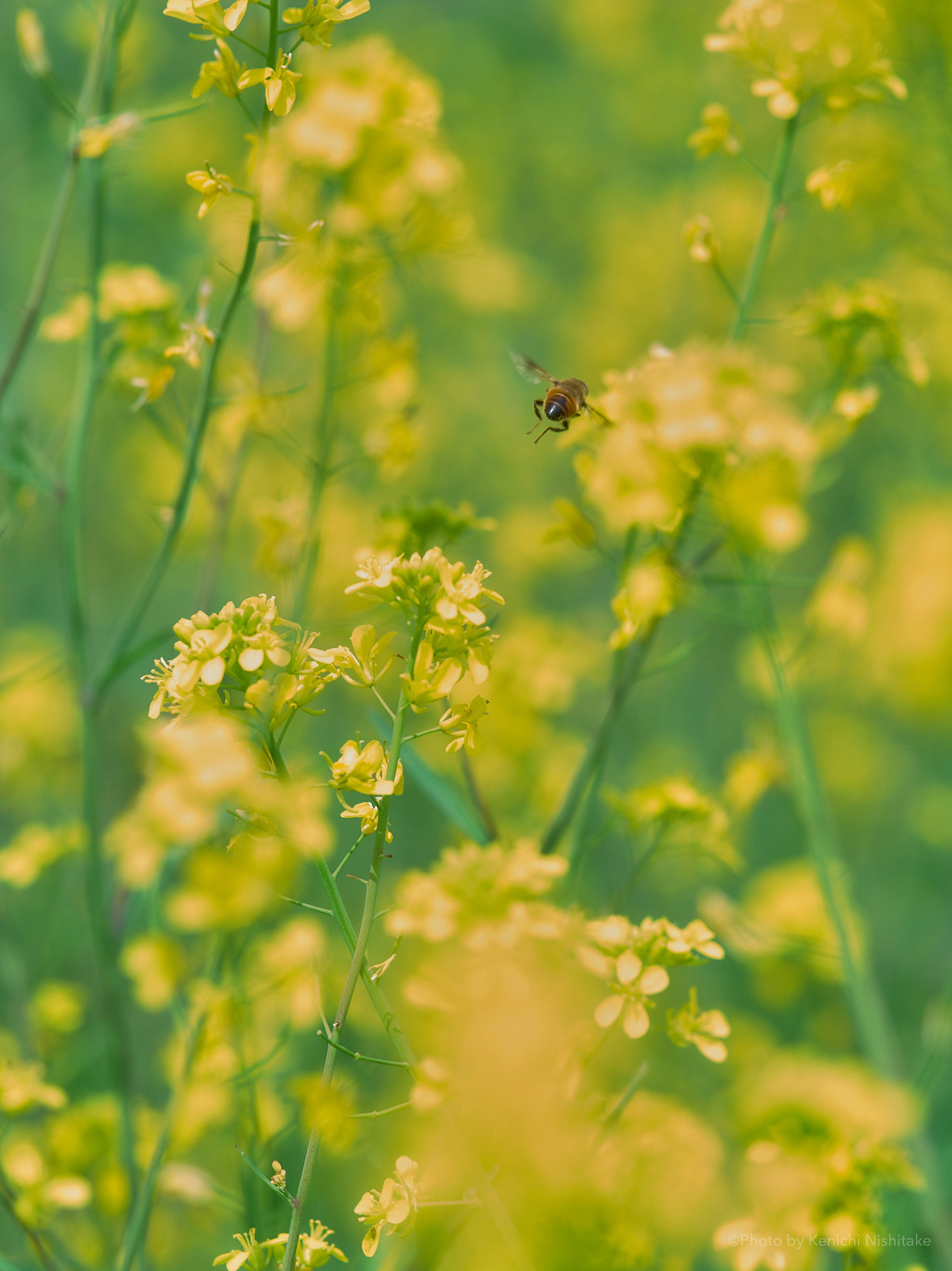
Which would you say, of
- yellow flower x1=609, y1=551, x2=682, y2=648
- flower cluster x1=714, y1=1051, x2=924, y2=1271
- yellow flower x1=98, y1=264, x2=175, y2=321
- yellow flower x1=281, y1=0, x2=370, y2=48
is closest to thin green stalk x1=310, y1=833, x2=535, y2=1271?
flower cluster x1=714, y1=1051, x2=924, y2=1271

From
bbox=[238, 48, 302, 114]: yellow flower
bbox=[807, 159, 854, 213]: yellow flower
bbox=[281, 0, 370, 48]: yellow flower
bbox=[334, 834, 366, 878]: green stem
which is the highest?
bbox=[807, 159, 854, 213]: yellow flower

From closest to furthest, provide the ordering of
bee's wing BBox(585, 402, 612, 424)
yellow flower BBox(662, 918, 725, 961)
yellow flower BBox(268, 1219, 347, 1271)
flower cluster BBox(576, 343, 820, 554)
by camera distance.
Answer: flower cluster BBox(576, 343, 820, 554), yellow flower BBox(268, 1219, 347, 1271), yellow flower BBox(662, 918, 725, 961), bee's wing BBox(585, 402, 612, 424)

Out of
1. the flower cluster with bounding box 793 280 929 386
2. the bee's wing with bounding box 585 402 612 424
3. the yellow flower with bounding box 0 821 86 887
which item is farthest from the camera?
the yellow flower with bounding box 0 821 86 887

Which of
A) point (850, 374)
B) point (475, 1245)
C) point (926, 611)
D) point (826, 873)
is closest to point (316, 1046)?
point (475, 1245)

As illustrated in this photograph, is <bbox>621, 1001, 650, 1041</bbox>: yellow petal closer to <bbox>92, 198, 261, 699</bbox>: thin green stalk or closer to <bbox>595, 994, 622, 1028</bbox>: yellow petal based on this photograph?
<bbox>595, 994, 622, 1028</bbox>: yellow petal

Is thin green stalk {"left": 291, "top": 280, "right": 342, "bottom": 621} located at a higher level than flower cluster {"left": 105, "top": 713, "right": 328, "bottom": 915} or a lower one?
higher

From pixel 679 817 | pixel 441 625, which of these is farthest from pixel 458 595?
pixel 679 817

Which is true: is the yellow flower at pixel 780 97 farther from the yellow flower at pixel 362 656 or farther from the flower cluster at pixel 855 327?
the yellow flower at pixel 362 656

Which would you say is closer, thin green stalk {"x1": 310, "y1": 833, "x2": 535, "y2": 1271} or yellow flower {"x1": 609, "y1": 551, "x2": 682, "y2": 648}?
thin green stalk {"x1": 310, "y1": 833, "x2": 535, "y2": 1271}
